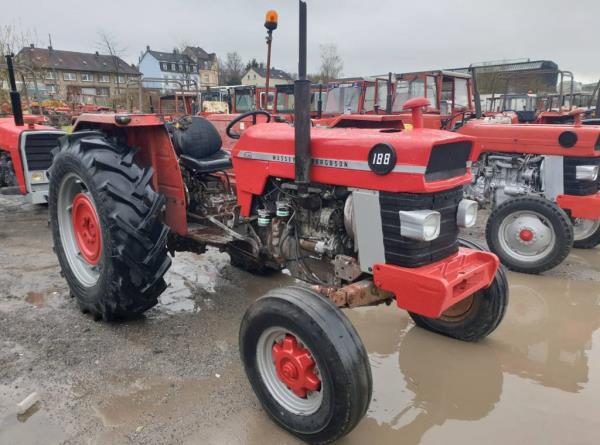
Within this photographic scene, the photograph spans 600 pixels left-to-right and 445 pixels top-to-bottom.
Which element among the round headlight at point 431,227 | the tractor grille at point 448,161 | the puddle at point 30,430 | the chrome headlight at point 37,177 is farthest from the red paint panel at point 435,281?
the chrome headlight at point 37,177

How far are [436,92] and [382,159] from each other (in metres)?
7.32

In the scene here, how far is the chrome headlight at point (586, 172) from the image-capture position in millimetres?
4453

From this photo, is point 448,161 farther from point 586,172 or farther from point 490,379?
point 586,172

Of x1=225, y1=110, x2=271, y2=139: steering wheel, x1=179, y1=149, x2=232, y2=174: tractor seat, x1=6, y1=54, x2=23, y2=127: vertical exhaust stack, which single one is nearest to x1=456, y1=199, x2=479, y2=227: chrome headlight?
x1=225, y1=110, x2=271, y2=139: steering wheel

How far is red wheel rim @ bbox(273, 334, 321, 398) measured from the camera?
2094 millimetres

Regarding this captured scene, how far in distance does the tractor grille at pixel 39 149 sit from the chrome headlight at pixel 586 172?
605cm

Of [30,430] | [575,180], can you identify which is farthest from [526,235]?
[30,430]

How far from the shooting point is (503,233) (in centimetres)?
455

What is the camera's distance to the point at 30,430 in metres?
2.16

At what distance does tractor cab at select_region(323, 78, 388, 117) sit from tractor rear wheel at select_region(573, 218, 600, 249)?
4582 mm

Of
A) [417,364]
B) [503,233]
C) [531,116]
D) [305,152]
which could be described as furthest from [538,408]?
[531,116]

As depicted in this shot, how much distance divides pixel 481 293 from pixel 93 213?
2657 mm

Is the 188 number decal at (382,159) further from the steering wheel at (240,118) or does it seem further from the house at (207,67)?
the house at (207,67)

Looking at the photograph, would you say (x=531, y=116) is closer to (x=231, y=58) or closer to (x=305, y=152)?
(x=305, y=152)
